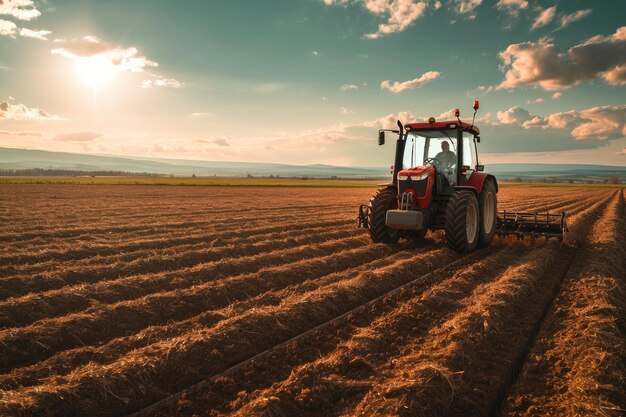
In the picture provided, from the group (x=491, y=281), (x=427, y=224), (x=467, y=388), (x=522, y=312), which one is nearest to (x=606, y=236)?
(x=427, y=224)

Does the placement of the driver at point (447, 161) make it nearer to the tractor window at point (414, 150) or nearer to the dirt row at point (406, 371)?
the tractor window at point (414, 150)

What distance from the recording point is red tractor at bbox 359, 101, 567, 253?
8367 millimetres

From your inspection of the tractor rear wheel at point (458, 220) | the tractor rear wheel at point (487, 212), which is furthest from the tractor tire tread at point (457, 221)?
the tractor rear wheel at point (487, 212)

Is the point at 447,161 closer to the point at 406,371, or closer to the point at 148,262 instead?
the point at 148,262

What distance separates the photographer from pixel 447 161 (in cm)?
929

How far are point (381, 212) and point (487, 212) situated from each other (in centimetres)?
272

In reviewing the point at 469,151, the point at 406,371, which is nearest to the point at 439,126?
the point at 469,151

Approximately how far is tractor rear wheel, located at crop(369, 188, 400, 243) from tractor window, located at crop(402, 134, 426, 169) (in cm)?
79

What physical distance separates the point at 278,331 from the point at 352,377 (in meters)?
1.24

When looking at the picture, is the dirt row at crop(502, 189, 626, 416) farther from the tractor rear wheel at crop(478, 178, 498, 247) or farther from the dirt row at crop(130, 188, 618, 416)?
the tractor rear wheel at crop(478, 178, 498, 247)

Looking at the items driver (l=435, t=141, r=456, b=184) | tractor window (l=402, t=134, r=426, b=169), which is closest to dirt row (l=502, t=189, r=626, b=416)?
driver (l=435, t=141, r=456, b=184)

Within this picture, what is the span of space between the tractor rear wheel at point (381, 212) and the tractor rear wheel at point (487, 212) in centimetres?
188

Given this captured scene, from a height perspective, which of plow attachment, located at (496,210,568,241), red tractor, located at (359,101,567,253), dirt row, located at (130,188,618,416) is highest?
red tractor, located at (359,101,567,253)

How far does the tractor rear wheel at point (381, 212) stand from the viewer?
9.05 meters
